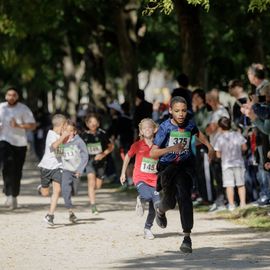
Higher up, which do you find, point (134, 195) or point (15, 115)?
point (15, 115)

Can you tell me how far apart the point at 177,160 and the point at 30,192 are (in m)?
12.2

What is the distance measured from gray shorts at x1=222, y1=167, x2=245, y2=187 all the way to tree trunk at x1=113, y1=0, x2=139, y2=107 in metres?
12.4

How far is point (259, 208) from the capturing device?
56.9ft

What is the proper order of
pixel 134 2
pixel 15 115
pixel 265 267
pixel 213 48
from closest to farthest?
pixel 265 267 < pixel 15 115 < pixel 134 2 < pixel 213 48

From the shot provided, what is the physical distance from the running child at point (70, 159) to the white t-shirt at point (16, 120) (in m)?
2.73


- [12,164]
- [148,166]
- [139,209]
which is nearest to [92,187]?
[12,164]

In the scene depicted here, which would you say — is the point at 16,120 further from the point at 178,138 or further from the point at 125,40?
the point at 125,40

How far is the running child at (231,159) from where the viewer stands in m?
18.4

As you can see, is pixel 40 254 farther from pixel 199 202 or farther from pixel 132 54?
pixel 132 54

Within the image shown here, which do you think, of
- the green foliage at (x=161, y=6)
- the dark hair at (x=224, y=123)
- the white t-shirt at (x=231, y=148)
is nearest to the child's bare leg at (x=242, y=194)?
the white t-shirt at (x=231, y=148)

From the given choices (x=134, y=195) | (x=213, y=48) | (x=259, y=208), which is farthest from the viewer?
(x=213, y=48)

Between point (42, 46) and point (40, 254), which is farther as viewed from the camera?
point (42, 46)

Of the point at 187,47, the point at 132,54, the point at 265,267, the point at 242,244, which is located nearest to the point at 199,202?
the point at 187,47

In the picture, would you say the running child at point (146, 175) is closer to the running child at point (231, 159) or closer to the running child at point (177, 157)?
the running child at point (177, 157)
